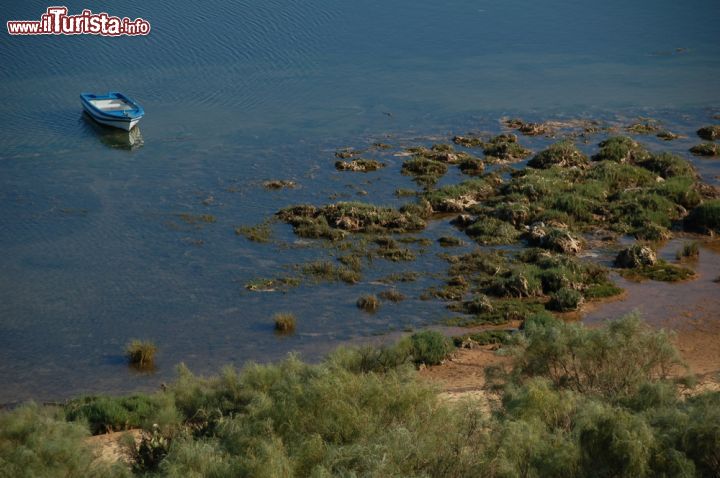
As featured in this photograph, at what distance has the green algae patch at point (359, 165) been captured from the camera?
36.9 meters

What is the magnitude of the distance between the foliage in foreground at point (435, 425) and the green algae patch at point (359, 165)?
19.6m

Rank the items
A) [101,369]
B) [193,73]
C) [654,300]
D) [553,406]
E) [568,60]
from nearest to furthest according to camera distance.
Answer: [553,406] → [101,369] → [654,300] → [193,73] → [568,60]

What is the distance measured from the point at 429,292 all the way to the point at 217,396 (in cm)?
1032

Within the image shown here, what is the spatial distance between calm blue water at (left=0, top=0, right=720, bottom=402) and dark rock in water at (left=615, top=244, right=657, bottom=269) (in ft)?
20.5

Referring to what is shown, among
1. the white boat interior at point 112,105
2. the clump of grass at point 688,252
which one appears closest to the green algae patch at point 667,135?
the clump of grass at point 688,252

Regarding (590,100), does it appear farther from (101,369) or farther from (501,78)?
(101,369)

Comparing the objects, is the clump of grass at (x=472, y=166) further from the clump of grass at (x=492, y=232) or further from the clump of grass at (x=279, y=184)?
the clump of grass at (x=279, y=184)

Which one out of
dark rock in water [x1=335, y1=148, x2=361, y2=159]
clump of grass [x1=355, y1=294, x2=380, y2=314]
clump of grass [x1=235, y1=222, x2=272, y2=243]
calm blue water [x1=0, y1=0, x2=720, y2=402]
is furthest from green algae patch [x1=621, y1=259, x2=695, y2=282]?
dark rock in water [x1=335, y1=148, x2=361, y2=159]

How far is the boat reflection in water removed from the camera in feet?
133

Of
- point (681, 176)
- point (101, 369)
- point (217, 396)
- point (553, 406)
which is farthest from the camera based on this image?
point (681, 176)

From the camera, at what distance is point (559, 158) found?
3662 cm

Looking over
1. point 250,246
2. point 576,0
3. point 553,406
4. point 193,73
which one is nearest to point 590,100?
point 193,73

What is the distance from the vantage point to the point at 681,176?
35.2 meters

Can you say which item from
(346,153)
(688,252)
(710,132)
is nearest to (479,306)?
(688,252)
